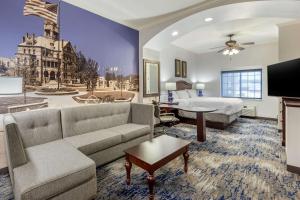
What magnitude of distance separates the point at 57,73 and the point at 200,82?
6394 millimetres

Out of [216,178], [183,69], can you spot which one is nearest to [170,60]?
[183,69]

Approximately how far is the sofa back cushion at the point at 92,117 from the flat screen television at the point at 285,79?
10.2ft

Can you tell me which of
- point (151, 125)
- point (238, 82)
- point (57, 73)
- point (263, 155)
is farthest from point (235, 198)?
point (238, 82)

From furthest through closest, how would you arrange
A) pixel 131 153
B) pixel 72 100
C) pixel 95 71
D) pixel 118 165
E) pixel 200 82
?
1. pixel 200 82
2. pixel 95 71
3. pixel 72 100
4. pixel 118 165
5. pixel 131 153

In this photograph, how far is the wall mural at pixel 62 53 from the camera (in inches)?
96.8

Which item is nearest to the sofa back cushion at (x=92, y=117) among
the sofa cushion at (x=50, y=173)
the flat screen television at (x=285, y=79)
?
the sofa cushion at (x=50, y=173)

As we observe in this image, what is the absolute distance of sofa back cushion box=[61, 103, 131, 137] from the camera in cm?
278

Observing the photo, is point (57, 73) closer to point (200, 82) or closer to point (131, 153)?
point (131, 153)

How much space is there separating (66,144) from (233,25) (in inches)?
189

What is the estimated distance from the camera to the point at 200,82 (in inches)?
309

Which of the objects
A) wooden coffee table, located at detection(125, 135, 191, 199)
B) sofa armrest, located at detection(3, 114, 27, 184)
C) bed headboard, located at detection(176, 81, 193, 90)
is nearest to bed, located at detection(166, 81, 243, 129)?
bed headboard, located at detection(176, 81, 193, 90)

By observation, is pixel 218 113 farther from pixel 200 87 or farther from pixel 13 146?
pixel 13 146

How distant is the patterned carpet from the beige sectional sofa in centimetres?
36

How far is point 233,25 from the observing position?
4383mm
